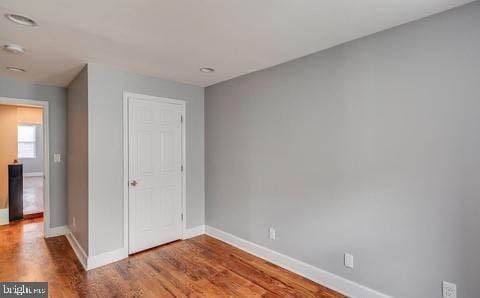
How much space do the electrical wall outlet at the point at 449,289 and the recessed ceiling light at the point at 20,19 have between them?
12.4 feet

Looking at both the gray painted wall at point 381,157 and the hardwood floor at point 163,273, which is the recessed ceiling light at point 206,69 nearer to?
the gray painted wall at point 381,157

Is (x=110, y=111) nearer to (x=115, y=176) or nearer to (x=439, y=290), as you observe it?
(x=115, y=176)

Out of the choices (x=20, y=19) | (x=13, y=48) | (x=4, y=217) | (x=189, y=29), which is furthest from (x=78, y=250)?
(x=189, y=29)

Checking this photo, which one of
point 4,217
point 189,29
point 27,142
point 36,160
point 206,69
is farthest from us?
point 36,160

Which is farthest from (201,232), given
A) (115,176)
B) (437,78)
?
(437,78)

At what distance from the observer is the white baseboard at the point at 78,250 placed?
2865 millimetres

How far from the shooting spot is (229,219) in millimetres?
3602

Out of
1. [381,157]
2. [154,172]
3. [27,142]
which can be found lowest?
[154,172]

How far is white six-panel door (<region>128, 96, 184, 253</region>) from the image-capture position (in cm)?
321

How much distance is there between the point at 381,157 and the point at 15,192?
20.4 feet

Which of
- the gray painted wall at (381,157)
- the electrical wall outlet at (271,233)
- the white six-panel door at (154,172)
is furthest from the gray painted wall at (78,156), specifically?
the electrical wall outlet at (271,233)

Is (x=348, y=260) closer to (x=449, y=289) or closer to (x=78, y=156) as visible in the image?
(x=449, y=289)

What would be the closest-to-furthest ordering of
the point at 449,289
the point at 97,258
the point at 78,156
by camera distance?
the point at 449,289 → the point at 97,258 → the point at 78,156

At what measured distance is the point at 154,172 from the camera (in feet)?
11.3
